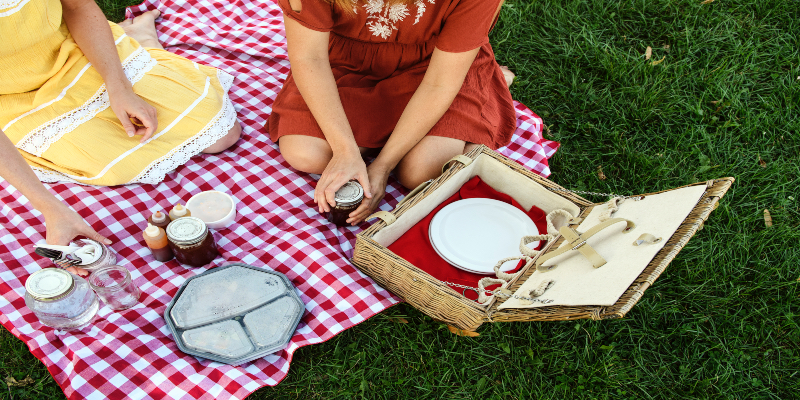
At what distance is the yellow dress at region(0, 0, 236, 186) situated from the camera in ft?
5.61

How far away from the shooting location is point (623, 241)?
1.41 meters

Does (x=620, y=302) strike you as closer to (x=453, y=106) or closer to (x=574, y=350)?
(x=574, y=350)

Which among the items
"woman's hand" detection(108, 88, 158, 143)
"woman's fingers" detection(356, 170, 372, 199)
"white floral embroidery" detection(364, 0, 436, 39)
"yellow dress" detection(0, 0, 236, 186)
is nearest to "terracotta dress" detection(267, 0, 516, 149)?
"white floral embroidery" detection(364, 0, 436, 39)

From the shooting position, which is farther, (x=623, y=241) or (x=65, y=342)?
(x=65, y=342)

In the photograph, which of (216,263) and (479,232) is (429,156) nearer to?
(479,232)

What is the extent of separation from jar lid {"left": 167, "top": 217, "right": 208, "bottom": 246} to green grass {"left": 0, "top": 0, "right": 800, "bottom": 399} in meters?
0.54

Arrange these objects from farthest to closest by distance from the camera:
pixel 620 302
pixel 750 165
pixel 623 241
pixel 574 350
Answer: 1. pixel 750 165
2. pixel 574 350
3. pixel 623 241
4. pixel 620 302

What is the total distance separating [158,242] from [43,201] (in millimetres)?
373

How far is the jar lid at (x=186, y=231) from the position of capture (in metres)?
1.62

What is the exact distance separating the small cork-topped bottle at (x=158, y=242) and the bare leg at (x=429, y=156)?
924 mm

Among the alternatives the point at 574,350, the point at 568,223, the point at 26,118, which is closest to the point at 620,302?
the point at 568,223

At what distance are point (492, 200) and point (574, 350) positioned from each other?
611 mm

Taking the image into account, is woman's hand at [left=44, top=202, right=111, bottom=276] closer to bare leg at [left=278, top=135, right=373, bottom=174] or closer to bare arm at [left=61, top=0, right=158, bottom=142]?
bare arm at [left=61, top=0, right=158, bottom=142]

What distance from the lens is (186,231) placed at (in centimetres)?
164
